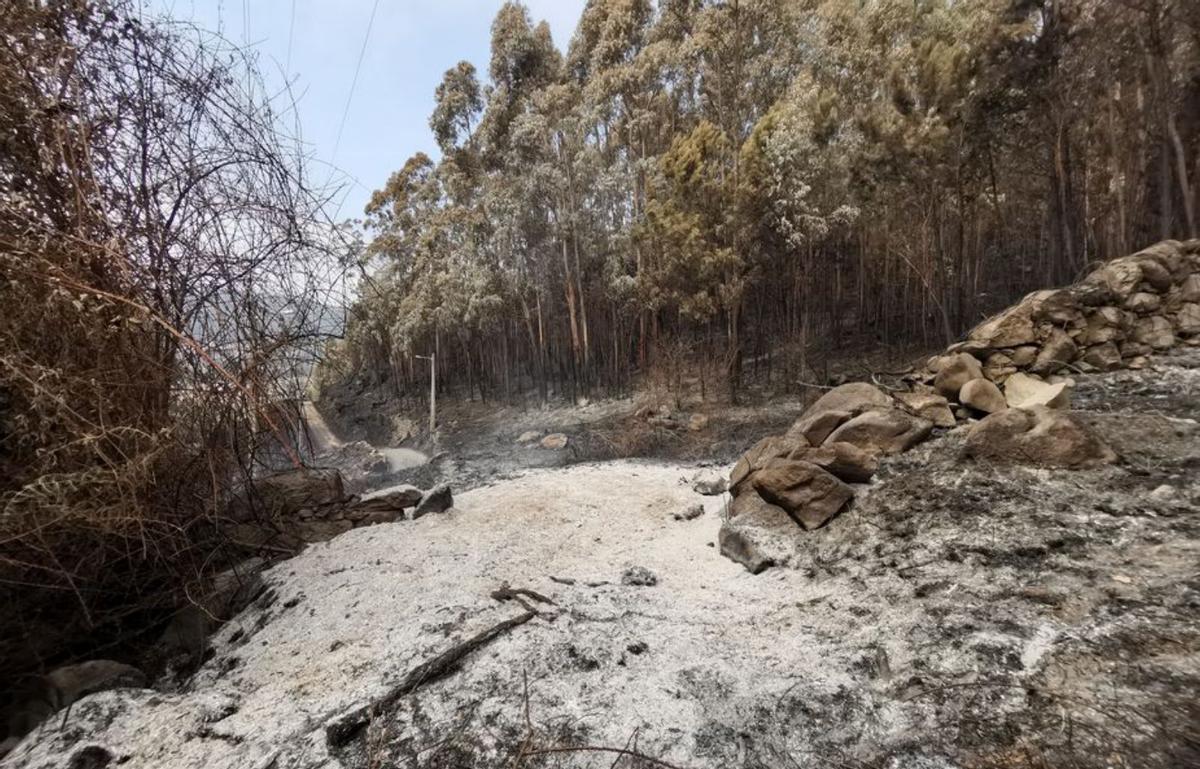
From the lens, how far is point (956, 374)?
13.5 ft

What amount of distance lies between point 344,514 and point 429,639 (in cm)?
237

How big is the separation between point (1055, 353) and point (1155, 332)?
3.16 ft

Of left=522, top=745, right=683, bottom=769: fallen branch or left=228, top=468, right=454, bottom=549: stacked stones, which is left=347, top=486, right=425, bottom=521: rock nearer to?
left=228, top=468, right=454, bottom=549: stacked stones

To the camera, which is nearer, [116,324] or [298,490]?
[116,324]

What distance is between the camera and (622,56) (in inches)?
527

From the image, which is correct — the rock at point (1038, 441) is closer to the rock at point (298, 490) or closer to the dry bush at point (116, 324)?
the dry bush at point (116, 324)

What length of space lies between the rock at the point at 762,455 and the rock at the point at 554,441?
16.7ft

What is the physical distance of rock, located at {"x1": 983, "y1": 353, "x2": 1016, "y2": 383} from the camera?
4.22 metres

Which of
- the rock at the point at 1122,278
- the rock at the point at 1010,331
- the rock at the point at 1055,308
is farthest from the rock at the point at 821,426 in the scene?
the rock at the point at 1122,278

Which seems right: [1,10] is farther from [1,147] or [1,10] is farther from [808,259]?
[808,259]

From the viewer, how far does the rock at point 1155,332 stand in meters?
4.40

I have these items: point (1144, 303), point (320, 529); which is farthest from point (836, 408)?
point (320, 529)

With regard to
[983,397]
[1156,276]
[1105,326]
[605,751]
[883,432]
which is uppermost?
[1156,276]

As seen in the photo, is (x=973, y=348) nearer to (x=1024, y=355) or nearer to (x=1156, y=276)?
(x=1024, y=355)
